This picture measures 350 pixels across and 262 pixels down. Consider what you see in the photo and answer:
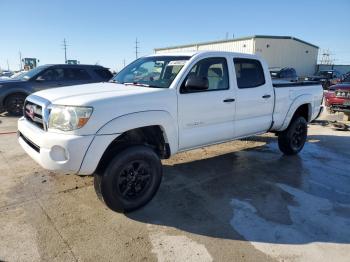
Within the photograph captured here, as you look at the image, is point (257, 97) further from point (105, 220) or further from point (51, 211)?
point (51, 211)

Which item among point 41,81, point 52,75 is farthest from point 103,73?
point 41,81

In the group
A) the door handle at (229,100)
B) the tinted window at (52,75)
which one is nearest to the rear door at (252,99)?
the door handle at (229,100)

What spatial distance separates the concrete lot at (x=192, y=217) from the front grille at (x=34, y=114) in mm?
995

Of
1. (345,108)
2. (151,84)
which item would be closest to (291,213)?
(151,84)

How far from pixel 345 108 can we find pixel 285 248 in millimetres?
8116

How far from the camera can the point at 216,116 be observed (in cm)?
457

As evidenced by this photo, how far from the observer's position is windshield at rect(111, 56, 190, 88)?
4.25 metres

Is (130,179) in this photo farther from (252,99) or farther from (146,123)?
(252,99)

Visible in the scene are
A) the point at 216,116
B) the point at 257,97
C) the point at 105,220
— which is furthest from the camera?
the point at 257,97

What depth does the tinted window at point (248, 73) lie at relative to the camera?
5.02 m

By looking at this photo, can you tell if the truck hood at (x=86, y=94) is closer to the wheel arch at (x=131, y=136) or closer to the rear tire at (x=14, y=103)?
the wheel arch at (x=131, y=136)

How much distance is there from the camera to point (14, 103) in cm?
1030

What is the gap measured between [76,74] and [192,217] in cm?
810

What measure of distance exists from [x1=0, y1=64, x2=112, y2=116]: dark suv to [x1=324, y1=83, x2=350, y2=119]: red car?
750 cm
